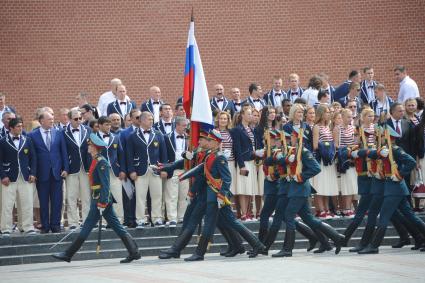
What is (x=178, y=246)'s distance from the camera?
16.3m

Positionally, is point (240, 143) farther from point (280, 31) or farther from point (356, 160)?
point (280, 31)

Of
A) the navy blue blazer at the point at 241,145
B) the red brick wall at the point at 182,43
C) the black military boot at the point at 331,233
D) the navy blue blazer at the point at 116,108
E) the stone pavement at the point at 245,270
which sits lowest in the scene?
the stone pavement at the point at 245,270

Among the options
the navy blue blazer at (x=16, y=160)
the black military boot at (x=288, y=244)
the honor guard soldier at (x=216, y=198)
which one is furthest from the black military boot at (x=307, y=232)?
the navy blue blazer at (x=16, y=160)

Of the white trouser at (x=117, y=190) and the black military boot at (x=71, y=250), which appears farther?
the white trouser at (x=117, y=190)

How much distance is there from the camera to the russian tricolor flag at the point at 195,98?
17141 mm

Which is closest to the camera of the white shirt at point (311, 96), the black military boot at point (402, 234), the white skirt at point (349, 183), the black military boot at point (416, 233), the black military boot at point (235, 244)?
the black military boot at point (416, 233)

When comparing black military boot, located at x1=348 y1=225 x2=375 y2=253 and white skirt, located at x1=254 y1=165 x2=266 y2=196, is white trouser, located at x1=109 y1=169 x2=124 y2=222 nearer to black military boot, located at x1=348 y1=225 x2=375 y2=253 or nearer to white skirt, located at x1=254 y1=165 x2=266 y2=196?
white skirt, located at x1=254 y1=165 x2=266 y2=196

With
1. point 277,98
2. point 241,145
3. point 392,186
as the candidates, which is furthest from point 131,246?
point 277,98

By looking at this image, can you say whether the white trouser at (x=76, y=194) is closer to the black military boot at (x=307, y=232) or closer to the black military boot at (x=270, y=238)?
the black military boot at (x=270, y=238)

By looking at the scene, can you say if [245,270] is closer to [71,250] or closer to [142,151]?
[71,250]

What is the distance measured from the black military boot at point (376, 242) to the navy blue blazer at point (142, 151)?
445 centimetres

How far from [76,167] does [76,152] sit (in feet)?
0.89

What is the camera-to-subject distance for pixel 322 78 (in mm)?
21734

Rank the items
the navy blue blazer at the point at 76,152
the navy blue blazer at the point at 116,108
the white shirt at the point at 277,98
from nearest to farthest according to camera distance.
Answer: the navy blue blazer at the point at 76,152 → the navy blue blazer at the point at 116,108 → the white shirt at the point at 277,98
